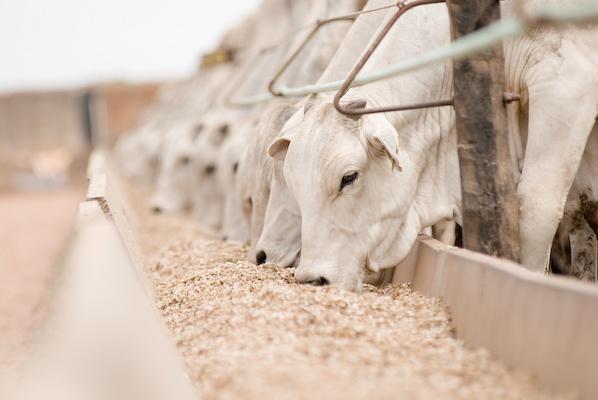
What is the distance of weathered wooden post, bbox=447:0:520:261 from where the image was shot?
4320mm

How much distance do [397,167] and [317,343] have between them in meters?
1.49

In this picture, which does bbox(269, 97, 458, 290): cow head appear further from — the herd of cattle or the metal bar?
the metal bar

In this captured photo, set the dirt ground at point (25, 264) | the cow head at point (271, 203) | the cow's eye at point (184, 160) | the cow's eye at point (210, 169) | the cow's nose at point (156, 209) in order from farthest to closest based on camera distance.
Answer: the cow's nose at point (156, 209) → the cow's eye at point (184, 160) → the cow's eye at point (210, 169) → the dirt ground at point (25, 264) → the cow head at point (271, 203)

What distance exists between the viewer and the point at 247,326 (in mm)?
3576

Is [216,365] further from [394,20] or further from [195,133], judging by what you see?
[195,133]

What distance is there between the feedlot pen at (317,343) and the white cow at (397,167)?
0.80 feet

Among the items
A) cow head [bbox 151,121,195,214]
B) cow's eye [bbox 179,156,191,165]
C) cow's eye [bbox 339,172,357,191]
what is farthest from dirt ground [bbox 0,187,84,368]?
cow's eye [bbox 339,172,357,191]

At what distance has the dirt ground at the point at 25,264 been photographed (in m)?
6.33

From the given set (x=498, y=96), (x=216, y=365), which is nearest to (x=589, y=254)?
(x=498, y=96)

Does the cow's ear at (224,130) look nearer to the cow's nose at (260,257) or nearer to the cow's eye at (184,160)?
the cow's eye at (184,160)

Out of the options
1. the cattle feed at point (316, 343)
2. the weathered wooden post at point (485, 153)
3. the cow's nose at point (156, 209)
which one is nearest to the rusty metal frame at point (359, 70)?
the weathered wooden post at point (485, 153)

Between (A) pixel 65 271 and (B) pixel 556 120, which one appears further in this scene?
(B) pixel 556 120

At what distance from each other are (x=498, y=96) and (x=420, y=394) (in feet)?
6.47

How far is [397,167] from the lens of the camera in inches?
181
